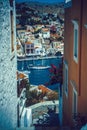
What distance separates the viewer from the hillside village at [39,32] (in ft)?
229

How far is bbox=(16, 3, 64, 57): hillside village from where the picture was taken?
69875mm

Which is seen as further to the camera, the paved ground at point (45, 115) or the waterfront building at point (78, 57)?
the paved ground at point (45, 115)

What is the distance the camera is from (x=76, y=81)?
11.3 meters

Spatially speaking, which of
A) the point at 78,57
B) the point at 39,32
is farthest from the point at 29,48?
the point at 78,57

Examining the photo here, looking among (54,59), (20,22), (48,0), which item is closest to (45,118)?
(48,0)

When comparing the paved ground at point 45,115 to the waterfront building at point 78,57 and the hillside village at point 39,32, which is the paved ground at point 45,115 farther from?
the hillside village at point 39,32

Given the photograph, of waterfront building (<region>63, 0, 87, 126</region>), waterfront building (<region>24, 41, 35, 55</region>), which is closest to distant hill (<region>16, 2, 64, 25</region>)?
waterfront building (<region>24, 41, 35, 55</region>)

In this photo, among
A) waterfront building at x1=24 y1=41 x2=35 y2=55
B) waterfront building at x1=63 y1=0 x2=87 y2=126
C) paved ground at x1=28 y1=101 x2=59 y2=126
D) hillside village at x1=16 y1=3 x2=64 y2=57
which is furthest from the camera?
waterfront building at x1=24 y1=41 x2=35 y2=55

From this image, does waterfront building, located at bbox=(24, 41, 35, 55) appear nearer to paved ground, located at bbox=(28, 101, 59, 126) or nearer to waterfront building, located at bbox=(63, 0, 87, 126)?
paved ground, located at bbox=(28, 101, 59, 126)

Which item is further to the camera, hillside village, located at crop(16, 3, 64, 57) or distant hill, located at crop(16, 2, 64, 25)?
hillside village, located at crop(16, 3, 64, 57)

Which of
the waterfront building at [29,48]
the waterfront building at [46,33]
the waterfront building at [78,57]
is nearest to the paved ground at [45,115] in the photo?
the waterfront building at [78,57]

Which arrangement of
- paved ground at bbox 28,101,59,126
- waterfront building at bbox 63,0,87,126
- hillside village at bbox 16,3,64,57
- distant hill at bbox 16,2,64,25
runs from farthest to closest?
hillside village at bbox 16,3,64,57 < distant hill at bbox 16,2,64,25 < paved ground at bbox 28,101,59,126 < waterfront building at bbox 63,0,87,126

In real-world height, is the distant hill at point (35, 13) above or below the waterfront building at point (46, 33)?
above

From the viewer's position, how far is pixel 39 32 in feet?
256
